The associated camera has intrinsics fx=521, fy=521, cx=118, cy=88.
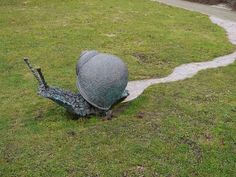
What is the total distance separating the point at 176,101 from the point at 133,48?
4885 millimetres

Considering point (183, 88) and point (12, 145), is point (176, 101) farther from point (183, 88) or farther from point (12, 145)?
point (12, 145)

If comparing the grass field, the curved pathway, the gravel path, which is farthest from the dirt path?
the gravel path

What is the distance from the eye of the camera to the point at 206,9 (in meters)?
22.3

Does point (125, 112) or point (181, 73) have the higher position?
point (125, 112)

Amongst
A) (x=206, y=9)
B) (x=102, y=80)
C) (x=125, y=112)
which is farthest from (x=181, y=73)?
(x=206, y=9)

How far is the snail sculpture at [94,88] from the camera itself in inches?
376

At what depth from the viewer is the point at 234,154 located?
8.73 m

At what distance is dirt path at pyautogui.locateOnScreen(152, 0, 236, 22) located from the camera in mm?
20920

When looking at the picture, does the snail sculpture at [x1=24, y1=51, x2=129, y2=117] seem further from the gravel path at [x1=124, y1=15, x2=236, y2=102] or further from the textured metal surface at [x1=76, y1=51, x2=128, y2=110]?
the gravel path at [x1=124, y1=15, x2=236, y2=102]

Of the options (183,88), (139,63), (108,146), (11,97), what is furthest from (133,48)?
(108,146)

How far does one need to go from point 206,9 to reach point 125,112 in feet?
43.5

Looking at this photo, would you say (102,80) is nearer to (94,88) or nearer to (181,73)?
(94,88)

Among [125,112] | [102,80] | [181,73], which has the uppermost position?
[102,80]

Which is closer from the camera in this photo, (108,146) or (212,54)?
(108,146)
